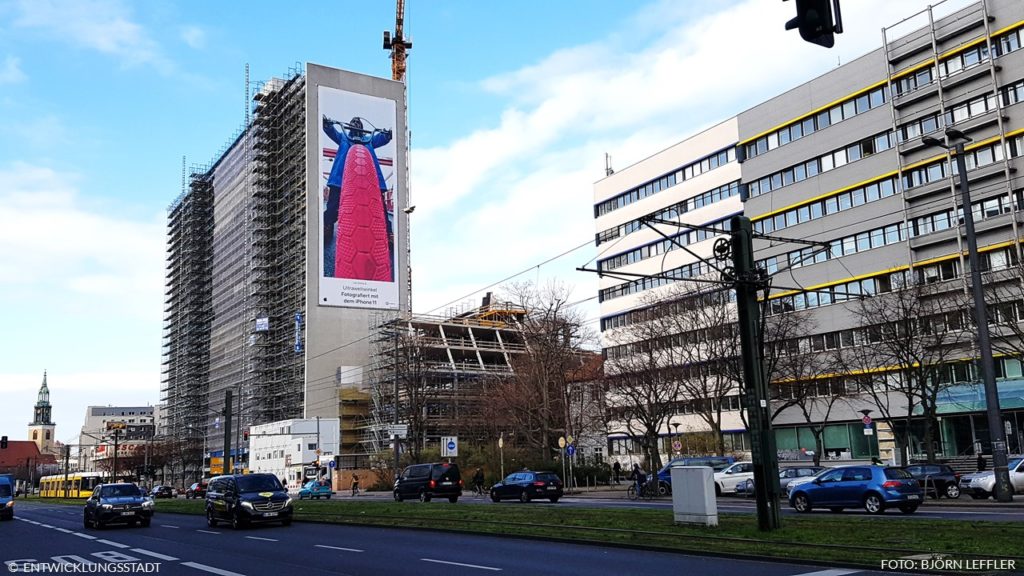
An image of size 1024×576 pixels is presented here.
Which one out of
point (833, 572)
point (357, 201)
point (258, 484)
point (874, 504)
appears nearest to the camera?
point (833, 572)

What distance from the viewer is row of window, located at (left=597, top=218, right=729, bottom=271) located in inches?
2766

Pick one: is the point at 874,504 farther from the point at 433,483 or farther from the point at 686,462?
the point at 433,483

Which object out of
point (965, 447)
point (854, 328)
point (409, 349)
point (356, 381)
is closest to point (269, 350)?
point (356, 381)

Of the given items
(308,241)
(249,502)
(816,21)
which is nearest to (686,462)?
(249,502)

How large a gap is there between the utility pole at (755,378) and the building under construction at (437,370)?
42203mm

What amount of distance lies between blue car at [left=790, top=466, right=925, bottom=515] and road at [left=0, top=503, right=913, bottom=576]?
438 inches

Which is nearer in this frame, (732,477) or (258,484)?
(258,484)

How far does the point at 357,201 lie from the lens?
98.8 m

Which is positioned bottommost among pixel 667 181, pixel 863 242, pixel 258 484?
pixel 258 484

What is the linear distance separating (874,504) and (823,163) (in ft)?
141

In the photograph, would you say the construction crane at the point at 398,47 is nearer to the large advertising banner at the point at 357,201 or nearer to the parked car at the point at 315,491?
the large advertising banner at the point at 357,201

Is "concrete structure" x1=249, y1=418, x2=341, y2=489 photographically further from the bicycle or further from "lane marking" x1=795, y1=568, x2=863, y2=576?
"lane marking" x1=795, y1=568, x2=863, y2=576

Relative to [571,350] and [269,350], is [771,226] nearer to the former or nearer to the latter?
[571,350]

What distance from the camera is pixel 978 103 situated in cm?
5316
